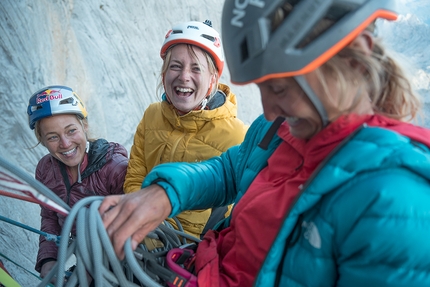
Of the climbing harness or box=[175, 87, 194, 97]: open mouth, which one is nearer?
the climbing harness

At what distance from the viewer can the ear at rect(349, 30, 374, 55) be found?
0.91 metres

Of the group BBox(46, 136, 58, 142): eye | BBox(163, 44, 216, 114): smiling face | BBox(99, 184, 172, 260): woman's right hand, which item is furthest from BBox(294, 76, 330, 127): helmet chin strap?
BBox(46, 136, 58, 142): eye

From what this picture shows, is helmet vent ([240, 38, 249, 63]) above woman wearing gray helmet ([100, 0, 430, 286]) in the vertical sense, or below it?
above

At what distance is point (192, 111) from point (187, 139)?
195 mm

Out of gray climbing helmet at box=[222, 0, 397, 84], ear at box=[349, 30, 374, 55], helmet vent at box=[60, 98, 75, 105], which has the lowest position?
ear at box=[349, 30, 374, 55]

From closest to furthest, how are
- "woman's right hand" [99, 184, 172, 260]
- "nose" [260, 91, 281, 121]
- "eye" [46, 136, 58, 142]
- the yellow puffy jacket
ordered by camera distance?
"nose" [260, 91, 281, 121] < "woman's right hand" [99, 184, 172, 260] < the yellow puffy jacket < "eye" [46, 136, 58, 142]

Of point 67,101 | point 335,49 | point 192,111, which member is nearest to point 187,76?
point 192,111

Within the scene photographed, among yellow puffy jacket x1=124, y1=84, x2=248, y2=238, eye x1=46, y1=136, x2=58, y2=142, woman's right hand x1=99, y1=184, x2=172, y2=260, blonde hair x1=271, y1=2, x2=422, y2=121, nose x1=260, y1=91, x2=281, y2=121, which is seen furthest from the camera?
eye x1=46, y1=136, x2=58, y2=142

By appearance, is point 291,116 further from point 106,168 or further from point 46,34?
point 46,34

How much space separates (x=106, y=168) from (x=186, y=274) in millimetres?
1575

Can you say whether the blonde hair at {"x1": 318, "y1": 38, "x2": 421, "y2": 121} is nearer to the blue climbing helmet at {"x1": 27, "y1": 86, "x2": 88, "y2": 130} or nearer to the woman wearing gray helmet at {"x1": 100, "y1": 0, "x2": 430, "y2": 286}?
the woman wearing gray helmet at {"x1": 100, "y1": 0, "x2": 430, "y2": 286}

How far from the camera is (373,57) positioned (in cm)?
96

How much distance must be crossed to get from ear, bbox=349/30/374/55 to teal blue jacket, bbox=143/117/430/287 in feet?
0.69

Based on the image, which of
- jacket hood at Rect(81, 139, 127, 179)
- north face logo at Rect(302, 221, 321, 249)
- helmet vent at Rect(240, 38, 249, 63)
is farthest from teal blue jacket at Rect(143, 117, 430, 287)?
jacket hood at Rect(81, 139, 127, 179)
